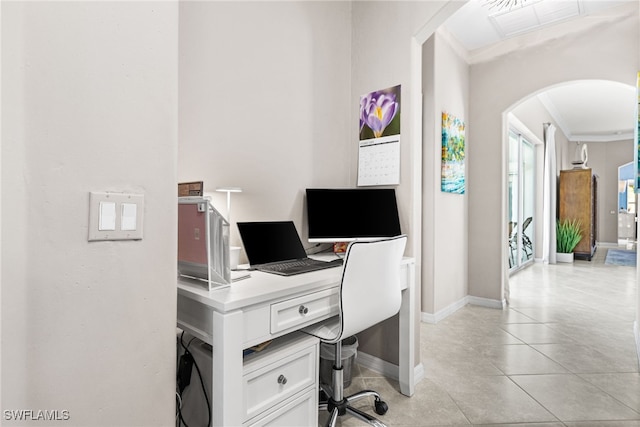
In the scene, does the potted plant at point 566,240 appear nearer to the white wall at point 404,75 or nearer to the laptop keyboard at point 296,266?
the white wall at point 404,75

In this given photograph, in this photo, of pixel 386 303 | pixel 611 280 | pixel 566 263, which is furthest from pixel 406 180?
pixel 566 263

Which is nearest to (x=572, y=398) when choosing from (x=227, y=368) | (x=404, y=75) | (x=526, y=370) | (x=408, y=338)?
(x=526, y=370)

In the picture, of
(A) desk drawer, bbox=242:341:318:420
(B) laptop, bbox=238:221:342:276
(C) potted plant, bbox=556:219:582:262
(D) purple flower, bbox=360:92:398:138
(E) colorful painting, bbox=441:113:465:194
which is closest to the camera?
(A) desk drawer, bbox=242:341:318:420

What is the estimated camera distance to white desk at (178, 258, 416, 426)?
1071 mm

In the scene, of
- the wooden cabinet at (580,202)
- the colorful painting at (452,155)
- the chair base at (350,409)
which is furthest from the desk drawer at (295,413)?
the wooden cabinet at (580,202)

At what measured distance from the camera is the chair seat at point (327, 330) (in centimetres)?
144

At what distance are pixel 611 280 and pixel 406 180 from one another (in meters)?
4.96

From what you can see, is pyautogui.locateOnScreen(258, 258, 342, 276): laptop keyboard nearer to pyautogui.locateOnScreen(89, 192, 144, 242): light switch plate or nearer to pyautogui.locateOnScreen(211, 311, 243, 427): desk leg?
pyautogui.locateOnScreen(211, 311, 243, 427): desk leg

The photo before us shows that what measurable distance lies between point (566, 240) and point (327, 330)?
7141 mm

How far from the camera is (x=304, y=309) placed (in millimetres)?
1361

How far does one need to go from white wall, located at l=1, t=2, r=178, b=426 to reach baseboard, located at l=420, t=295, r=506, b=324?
2657 mm

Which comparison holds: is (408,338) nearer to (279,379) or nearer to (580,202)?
(279,379)

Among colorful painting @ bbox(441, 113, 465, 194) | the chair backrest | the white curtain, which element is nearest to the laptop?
the chair backrest

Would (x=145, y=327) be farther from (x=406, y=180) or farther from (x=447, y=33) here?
(x=447, y=33)
